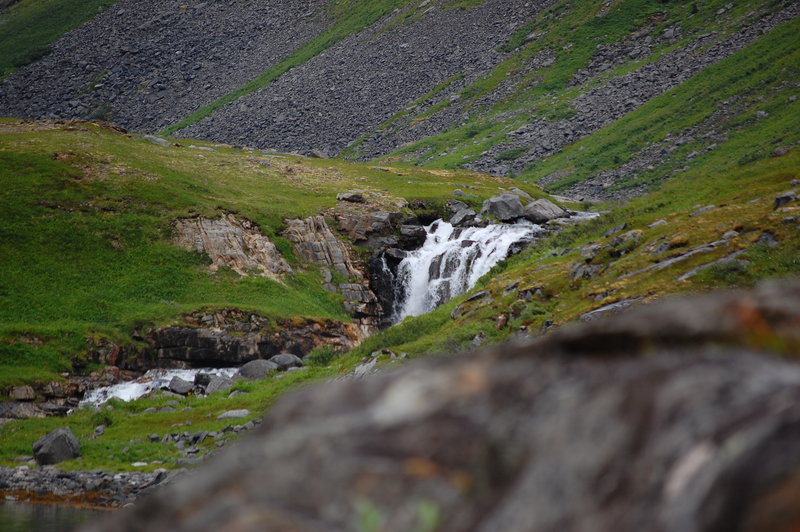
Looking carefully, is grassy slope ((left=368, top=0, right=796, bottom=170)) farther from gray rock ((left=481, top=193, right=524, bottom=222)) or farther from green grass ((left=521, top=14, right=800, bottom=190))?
gray rock ((left=481, top=193, right=524, bottom=222))

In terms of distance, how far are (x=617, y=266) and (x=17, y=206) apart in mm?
52873

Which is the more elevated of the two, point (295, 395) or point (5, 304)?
→ point (295, 395)

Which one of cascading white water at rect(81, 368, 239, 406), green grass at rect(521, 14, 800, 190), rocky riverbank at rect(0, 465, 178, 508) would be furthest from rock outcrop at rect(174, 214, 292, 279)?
green grass at rect(521, 14, 800, 190)

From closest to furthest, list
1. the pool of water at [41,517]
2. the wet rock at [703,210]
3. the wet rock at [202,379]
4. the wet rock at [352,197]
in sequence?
the pool of water at [41,517] → the wet rock at [703,210] → the wet rock at [202,379] → the wet rock at [352,197]

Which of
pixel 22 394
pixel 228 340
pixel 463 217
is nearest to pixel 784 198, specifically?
pixel 228 340

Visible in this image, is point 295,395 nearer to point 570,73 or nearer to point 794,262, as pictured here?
point 794,262

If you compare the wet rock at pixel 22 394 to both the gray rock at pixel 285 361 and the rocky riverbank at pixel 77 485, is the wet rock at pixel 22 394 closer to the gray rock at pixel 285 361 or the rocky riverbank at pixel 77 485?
the rocky riverbank at pixel 77 485

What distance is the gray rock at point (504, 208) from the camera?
249ft

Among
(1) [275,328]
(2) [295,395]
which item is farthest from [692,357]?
(1) [275,328]

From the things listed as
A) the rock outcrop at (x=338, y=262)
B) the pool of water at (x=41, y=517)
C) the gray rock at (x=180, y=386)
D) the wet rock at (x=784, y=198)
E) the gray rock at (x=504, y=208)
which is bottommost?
the gray rock at (x=504, y=208)

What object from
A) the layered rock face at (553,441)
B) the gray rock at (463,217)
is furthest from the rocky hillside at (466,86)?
the layered rock face at (553,441)

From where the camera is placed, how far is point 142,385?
46031 mm

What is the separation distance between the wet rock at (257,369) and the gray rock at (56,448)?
1489 cm

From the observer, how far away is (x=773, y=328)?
11.5 ft
